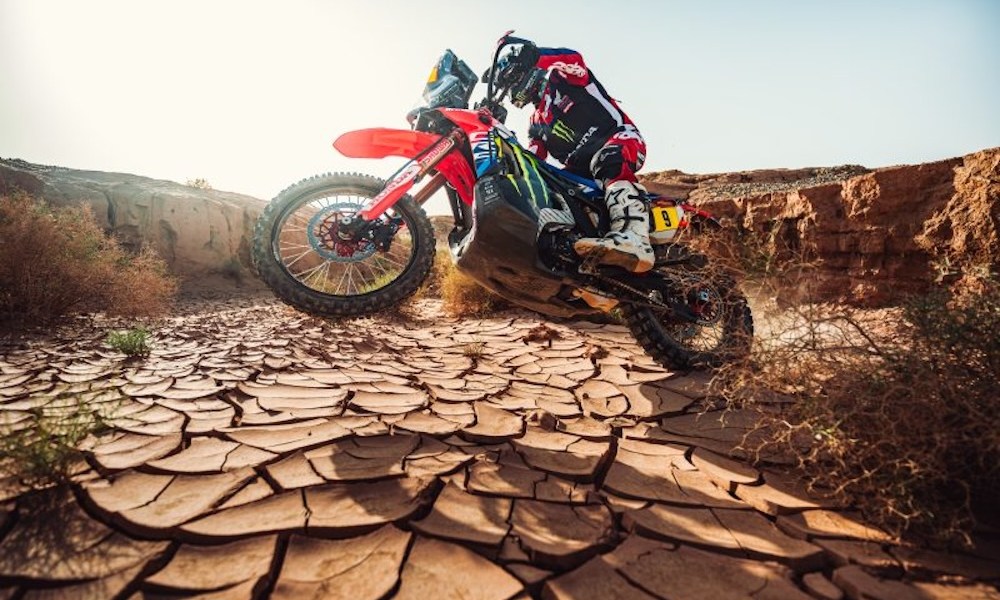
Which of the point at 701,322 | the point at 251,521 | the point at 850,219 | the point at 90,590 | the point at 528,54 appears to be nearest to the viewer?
the point at 90,590

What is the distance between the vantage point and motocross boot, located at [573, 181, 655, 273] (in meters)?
2.32

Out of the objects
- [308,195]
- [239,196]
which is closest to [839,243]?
[308,195]

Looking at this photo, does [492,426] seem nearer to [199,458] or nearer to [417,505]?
[417,505]

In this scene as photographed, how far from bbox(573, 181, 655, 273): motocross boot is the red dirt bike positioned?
100 millimetres

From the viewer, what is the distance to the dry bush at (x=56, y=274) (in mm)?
3689

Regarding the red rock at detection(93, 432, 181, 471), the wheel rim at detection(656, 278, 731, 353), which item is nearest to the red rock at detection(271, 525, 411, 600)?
the red rock at detection(93, 432, 181, 471)

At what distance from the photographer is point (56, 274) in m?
4.00

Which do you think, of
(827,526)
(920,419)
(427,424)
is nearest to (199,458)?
(427,424)

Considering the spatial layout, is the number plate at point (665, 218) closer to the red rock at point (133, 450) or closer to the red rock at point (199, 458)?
the red rock at point (199, 458)

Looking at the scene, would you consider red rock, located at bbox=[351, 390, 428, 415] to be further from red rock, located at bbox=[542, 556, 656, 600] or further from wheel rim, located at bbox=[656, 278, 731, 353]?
wheel rim, located at bbox=[656, 278, 731, 353]

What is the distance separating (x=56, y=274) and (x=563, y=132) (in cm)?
462

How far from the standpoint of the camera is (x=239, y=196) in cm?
1117

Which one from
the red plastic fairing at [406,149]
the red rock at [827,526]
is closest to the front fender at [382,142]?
the red plastic fairing at [406,149]

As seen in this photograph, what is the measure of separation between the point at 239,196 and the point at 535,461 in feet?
39.6
